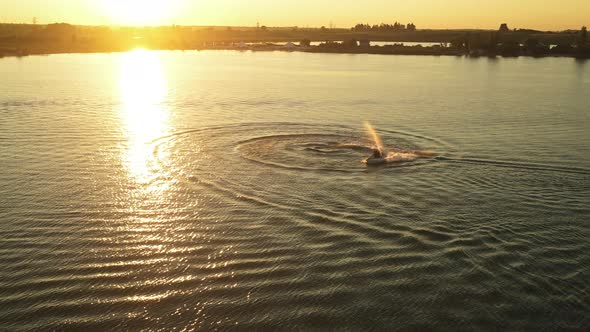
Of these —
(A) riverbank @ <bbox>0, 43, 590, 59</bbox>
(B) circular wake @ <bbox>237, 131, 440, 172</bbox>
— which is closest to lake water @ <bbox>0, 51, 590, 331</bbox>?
(B) circular wake @ <bbox>237, 131, 440, 172</bbox>

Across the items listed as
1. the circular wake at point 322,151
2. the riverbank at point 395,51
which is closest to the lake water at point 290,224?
the circular wake at point 322,151

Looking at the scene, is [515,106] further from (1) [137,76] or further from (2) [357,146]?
(1) [137,76]

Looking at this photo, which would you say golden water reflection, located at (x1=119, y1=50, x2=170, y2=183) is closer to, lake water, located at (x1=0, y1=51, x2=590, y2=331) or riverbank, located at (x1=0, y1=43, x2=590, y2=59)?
lake water, located at (x1=0, y1=51, x2=590, y2=331)

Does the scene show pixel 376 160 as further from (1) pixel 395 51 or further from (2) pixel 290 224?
(1) pixel 395 51

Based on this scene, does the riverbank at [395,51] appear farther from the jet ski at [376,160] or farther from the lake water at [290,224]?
the jet ski at [376,160]

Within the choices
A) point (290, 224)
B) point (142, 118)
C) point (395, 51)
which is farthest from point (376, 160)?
point (395, 51)

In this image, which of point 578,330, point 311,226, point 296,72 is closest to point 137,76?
point 296,72
